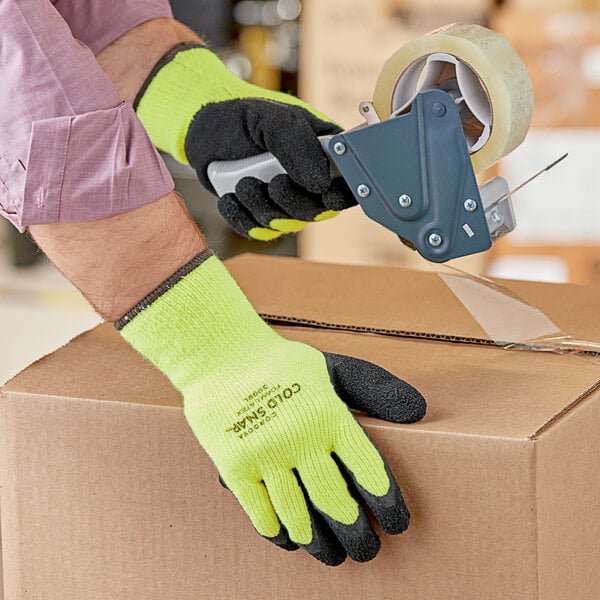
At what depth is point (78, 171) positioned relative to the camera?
755 mm

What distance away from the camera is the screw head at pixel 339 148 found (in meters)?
0.83

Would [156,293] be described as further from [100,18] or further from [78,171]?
[100,18]

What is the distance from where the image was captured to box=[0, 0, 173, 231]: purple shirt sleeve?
2.46ft

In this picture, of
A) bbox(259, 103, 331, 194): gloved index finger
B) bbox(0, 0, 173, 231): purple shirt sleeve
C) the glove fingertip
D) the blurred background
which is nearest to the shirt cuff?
bbox(0, 0, 173, 231): purple shirt sleeve

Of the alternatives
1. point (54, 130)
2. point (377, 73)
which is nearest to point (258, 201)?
point (54, 130)

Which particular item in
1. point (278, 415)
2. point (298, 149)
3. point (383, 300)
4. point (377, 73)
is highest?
point (298, 149)

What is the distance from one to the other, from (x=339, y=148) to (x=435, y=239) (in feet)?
0.32

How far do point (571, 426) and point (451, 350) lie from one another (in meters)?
0.18

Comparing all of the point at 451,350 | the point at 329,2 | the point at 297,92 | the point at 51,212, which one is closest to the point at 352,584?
the point at 451,350

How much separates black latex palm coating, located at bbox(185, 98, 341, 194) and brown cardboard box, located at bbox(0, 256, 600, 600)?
0.54 feet

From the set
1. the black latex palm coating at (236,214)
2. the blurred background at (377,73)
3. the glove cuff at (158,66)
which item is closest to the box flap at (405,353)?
the black latex palm coating at (236,214)

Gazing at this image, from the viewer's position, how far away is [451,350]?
3.08ft

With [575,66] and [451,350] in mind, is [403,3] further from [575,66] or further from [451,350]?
[451,350]

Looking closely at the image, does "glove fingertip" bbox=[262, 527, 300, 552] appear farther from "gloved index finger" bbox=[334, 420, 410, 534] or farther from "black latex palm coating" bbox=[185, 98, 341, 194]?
"black latex palm coating" bbox=[185, 98, 341, 194]
